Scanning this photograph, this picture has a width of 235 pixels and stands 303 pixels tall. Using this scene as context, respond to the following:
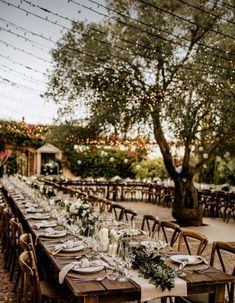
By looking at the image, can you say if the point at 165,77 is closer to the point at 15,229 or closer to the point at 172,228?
the point at 172,228

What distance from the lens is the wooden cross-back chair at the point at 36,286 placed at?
3.13 meters

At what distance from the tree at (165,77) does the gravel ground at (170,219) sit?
650 mm

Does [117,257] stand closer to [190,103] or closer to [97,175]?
[190,103]

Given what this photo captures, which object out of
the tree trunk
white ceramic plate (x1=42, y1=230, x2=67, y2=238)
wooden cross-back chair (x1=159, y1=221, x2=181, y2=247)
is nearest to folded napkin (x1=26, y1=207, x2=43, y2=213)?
white ceramic plate (x1=42, y1=230, x2=67, y2=238)

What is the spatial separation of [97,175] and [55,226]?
15.0m

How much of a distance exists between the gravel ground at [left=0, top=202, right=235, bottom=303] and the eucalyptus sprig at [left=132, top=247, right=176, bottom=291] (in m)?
1.93

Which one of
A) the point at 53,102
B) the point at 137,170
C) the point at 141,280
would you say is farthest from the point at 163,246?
the point at 137,170

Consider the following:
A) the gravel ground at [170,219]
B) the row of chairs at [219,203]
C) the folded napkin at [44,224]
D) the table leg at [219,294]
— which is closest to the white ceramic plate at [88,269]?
the table leg at [219,294]

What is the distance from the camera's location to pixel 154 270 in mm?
2977

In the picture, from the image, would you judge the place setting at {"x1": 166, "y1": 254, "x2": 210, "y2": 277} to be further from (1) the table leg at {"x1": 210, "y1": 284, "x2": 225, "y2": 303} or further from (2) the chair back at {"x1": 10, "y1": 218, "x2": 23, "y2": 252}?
(2) the chair back at {"x1": 10, "y1": 218, "x2": 23, "y2": 252}

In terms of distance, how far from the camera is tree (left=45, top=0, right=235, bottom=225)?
→ 8555 mm

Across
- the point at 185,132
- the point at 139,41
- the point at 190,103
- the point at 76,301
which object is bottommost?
the point at 76,301

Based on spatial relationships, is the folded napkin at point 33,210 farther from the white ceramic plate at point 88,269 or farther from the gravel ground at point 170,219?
the white ceramic plate at point 88,269

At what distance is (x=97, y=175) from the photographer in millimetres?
20141
